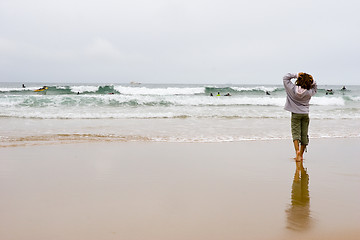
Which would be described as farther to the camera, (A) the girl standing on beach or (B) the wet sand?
(A) the girl standing on beach

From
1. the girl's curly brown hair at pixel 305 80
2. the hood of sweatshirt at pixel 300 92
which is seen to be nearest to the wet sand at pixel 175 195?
the hood of sweatshirt at pixel 300 92

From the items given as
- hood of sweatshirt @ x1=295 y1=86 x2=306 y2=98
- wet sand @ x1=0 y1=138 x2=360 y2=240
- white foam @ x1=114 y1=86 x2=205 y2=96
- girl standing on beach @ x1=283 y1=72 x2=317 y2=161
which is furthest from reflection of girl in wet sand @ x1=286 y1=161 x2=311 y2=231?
white foam @ x1=114 y1=86 x2=205 y2=96

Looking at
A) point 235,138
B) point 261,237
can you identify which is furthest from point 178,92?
point 261,237

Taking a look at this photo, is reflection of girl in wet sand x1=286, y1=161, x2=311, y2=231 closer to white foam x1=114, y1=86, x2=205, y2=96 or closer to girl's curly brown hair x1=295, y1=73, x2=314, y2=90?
girl's curly brown hair x1=295, y1=73, x2=314, y2=90

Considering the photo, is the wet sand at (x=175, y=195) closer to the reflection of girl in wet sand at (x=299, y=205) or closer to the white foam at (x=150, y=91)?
the reflection of girl in wet sand at (x=299, y=205)

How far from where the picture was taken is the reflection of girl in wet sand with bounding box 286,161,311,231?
272 centimetres

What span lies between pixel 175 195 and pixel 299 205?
1.28 m

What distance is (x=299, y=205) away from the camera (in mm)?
3193

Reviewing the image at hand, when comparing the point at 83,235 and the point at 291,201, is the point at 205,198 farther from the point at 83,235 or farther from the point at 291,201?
the point at 83,235

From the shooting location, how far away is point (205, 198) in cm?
327

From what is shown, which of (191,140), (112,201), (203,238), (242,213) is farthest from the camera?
(191,140)

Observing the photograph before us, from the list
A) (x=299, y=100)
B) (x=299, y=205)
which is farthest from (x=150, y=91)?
(x=299, y=205)

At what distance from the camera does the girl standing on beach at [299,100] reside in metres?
A: 5.18

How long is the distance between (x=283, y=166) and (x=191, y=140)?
277cm
